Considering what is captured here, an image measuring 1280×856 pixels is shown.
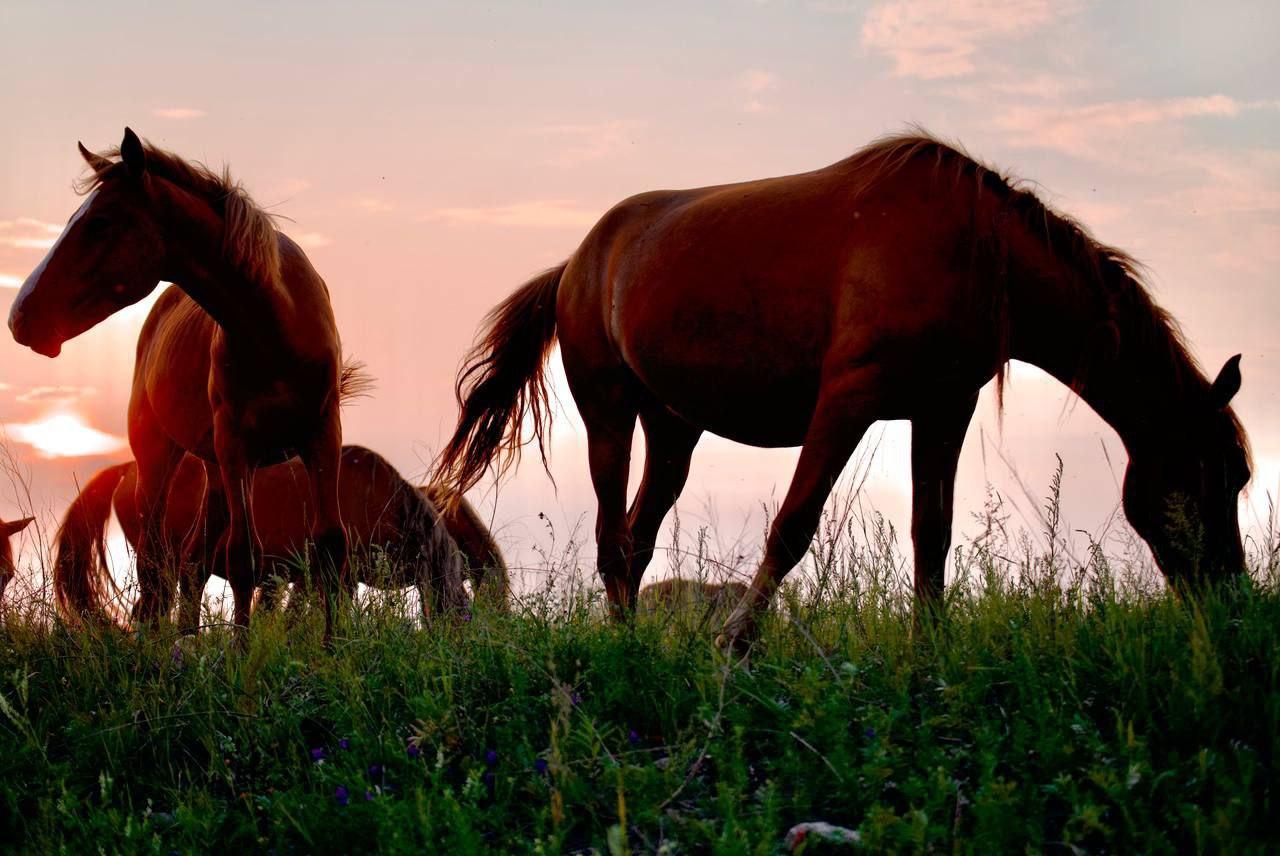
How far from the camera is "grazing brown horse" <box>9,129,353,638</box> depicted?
7027 millimetres

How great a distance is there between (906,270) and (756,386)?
2.90 feet

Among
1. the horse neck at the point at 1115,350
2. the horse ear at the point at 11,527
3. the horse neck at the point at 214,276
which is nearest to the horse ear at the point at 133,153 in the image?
the horse neck at the point at 214,276

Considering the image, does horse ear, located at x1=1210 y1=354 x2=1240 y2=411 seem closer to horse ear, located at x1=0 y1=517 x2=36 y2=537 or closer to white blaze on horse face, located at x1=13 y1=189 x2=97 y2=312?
white blaze on horse face, located at x1=13 y1=189 x2=97 y2=312

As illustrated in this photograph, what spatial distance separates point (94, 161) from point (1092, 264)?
17.6 ft

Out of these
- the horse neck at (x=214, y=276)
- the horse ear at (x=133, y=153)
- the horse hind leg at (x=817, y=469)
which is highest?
the horse ear at (x=133, y=153)

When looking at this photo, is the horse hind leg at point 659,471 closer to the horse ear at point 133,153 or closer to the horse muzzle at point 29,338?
the horse ear at point 133,153

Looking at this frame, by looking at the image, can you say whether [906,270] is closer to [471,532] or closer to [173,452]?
[173,452]

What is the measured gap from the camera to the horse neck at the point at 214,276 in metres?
7.27

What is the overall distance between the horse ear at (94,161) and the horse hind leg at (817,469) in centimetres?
441

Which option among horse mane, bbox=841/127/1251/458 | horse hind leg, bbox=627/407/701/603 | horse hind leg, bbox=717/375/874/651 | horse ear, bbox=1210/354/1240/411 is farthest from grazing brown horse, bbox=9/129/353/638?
horse ear, bbox=1210/354/1240/411

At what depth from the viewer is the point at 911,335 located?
5.29 meters

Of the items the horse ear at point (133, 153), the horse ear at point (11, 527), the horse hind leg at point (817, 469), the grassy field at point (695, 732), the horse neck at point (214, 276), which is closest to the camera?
the grassy field at point (695, 732)

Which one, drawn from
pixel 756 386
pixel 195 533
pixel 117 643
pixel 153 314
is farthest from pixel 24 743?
pixel 153 314

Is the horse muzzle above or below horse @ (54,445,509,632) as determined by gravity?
above
